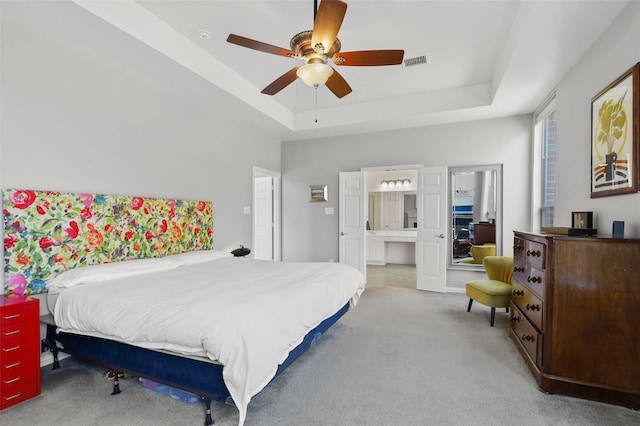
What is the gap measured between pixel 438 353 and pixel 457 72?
10.9ft

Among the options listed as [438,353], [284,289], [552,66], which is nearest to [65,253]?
[284,289]

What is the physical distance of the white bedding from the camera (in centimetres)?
162

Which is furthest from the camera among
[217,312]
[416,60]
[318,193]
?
[318,193]

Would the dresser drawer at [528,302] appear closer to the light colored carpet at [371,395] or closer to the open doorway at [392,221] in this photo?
the light colored carpet at [371,395]

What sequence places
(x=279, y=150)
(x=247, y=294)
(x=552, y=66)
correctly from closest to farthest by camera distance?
(x=247, y=294)
(x=552, y=66)
(x=279, y=150)

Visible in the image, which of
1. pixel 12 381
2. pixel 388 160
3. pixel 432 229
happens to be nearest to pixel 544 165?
pixel 432 229

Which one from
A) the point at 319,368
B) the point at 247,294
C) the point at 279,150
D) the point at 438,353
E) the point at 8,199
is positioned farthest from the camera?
the point at 279,150

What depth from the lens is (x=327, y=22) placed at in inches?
77.7

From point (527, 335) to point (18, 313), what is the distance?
3756 mm

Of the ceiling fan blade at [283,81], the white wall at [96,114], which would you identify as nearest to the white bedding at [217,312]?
the white wall at [96,114]

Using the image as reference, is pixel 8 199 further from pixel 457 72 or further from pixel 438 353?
pixel 457 72

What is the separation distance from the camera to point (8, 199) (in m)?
2.31

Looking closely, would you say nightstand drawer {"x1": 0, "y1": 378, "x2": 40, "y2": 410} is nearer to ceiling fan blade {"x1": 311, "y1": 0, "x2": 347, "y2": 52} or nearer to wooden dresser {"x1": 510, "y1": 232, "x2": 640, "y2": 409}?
ceiling fan blade {"x1": 311, "y1": 0, "x2": 347, "y2": 52}

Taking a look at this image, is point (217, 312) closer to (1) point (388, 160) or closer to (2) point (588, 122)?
(2) point (588, 122)
